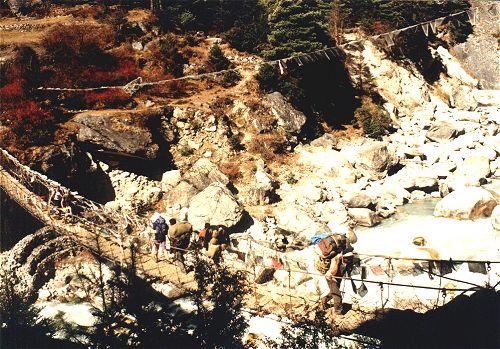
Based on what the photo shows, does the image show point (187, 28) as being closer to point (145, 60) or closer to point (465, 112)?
point (145, 60)

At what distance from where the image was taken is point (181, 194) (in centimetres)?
1873

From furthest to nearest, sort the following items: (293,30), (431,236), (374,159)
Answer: (293,30)
(374,159)
(431,236)

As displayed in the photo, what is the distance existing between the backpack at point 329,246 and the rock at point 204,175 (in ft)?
34.8

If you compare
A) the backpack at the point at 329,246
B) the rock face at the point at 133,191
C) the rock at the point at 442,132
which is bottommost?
the rock at the point at 442,132

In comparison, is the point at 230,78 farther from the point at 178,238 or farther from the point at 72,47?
the point at 178,238

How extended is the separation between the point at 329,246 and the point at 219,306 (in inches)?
148

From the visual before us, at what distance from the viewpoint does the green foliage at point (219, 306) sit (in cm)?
973

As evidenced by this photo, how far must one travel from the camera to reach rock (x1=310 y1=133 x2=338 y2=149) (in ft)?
79.6

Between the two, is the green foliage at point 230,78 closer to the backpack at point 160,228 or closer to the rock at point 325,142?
the rock at point 325,142

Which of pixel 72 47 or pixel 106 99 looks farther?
pixel 72 47

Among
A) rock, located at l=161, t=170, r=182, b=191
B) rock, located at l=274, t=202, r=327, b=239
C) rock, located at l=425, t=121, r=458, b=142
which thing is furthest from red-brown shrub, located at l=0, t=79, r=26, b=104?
rock, located at l=425, t=121, r=458, b=142

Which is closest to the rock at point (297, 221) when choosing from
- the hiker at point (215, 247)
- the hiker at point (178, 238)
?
the hiker at point (215, 247)

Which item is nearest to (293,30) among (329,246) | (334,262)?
A: (329,246)

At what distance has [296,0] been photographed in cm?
2542
